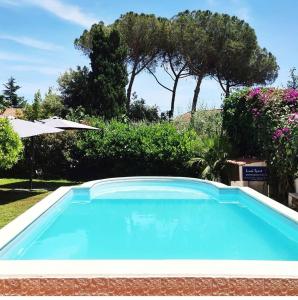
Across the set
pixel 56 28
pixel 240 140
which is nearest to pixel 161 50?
pixel 56 28

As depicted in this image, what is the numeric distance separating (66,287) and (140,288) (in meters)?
0.58

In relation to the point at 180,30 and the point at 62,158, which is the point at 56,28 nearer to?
the point at 62,158

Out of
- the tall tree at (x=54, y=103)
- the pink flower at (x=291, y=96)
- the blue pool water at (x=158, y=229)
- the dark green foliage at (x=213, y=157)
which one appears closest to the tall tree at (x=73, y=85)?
the tall tree at (x=54, y=103)

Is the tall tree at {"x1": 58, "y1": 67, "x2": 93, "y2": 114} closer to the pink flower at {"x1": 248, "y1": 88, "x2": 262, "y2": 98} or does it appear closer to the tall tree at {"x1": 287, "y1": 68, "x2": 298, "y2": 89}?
the tall tree at {"x1": 287, "y1": 68, "x2": 298, "y2": 89}

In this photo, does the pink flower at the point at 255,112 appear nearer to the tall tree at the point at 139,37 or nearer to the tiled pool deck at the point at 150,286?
the tiled pool deck at the point at 150,286

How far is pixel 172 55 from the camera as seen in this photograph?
35125mm

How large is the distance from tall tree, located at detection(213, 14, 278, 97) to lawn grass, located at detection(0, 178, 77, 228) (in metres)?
21.3

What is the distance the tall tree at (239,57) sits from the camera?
33344mm

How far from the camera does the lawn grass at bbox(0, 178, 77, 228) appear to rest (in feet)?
29.6

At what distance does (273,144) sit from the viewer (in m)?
10.9

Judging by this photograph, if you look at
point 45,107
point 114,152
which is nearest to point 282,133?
point 114,152

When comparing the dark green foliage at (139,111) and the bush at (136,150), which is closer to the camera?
the bush at (136,150)

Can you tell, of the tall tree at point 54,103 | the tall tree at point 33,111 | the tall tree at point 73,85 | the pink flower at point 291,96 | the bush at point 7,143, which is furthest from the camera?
the tall tree at point 73,85

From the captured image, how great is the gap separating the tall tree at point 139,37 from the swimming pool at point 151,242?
22123 mm
